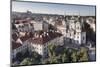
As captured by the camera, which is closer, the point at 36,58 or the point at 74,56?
the point at 36,58

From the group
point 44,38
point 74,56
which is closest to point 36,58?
point 44,38

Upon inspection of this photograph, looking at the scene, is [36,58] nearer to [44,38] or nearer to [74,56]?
[44,38]

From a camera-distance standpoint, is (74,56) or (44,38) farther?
(74,56)

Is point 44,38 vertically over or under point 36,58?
over

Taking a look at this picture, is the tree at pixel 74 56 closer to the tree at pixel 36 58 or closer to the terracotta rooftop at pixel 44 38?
the terracotta rooftop at pixel 44 38

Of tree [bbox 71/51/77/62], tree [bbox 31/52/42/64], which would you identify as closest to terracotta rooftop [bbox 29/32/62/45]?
tree [bbox 31/52/42/64]

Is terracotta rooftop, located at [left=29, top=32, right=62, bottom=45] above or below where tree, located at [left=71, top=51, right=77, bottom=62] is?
above

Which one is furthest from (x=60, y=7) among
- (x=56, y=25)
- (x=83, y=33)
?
(x=83, y=33)

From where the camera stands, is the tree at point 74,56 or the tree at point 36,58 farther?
the tree at point 74,56

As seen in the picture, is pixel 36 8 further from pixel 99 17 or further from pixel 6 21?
pixel 99 17

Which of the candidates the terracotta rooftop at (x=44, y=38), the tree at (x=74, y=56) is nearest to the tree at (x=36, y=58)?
the terracotta rooftop at (x=44, y=38)

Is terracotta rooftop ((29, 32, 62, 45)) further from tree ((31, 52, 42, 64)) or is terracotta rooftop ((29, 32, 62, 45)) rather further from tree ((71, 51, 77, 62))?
tree ((71, 51, 77, 62))
